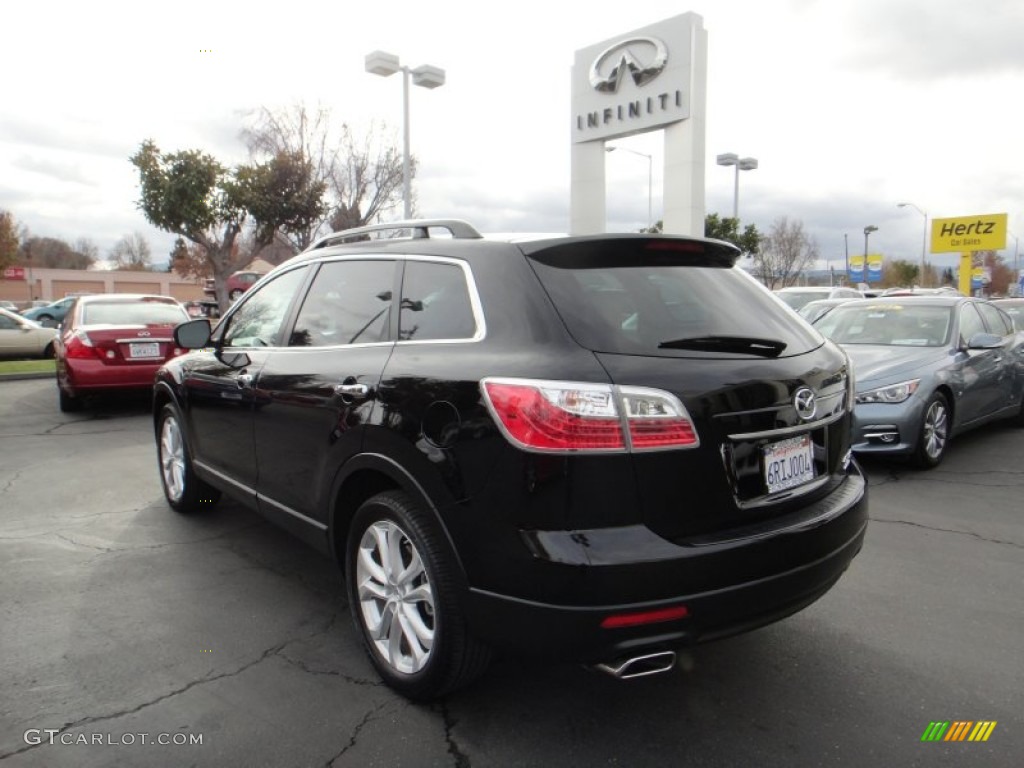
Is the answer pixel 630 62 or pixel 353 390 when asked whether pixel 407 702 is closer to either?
pixel 353 390

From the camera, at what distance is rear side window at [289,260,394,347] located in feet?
10.3

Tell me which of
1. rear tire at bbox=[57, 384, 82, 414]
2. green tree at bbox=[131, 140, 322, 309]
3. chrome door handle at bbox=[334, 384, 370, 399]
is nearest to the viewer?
chrome door handle at bbox=[334, 384, 370, 399]

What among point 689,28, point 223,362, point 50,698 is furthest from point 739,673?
point 689,28

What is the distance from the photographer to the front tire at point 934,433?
6160 millimetres

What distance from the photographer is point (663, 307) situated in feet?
8.71

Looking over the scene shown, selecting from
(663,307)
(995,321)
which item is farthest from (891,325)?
(663,307)

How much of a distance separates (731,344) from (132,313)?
9442 mm

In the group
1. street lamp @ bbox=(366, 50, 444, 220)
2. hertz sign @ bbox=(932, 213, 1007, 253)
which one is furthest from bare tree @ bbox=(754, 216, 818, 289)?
street lamp @ bbox=(366, 50, 444, 220)

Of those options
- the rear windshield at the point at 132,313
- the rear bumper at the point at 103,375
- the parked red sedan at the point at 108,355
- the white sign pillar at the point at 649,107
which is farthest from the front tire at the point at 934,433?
the white sign pillar at the point at 649,107

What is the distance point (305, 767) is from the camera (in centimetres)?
238

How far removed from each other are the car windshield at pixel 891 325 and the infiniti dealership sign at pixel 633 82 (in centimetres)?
1008

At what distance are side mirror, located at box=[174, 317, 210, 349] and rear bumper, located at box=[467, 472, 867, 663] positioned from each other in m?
2.94

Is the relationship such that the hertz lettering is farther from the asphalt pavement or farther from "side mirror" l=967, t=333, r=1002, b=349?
the asphalt pavement

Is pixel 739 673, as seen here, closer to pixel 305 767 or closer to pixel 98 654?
pixel 305 767
